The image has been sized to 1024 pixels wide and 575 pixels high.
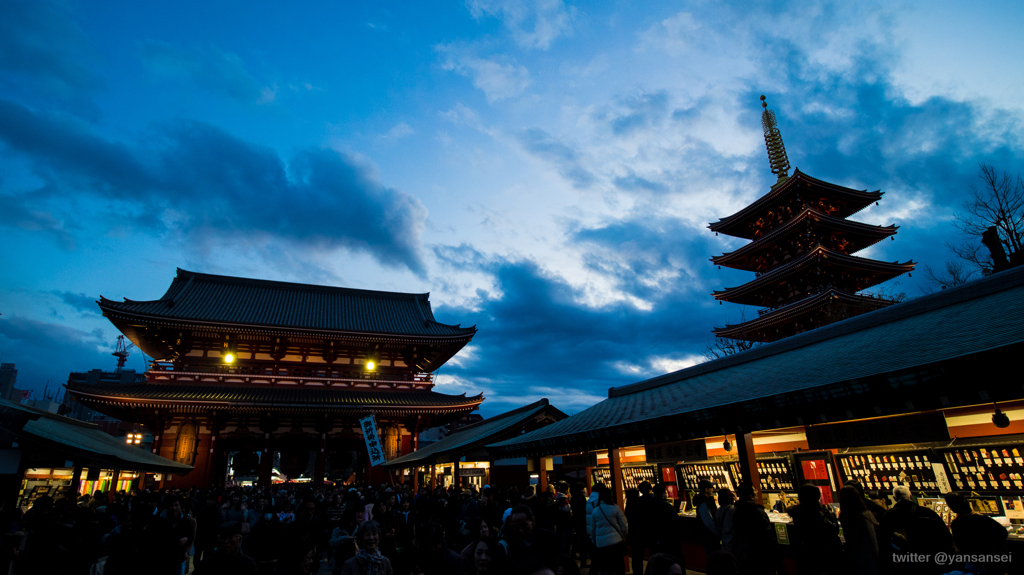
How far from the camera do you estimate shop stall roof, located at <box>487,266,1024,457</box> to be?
17.1 feet

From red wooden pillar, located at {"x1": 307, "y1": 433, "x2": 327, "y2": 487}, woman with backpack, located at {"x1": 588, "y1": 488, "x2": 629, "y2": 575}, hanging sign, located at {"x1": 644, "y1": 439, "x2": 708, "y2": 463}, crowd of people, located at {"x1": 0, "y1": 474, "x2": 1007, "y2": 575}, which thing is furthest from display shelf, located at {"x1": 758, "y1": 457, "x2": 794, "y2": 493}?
red wooden pillar, located at {"x1": 307, "y1": 433, "x2": 327, "y2": 487}

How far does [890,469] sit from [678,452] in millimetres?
3550

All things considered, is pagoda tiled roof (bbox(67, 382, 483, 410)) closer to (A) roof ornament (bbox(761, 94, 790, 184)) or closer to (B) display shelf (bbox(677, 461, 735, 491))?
(B) display shelf (bbox(677, 461, 735, 491))

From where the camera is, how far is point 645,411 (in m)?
9.91

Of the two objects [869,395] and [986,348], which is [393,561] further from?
[986,348]

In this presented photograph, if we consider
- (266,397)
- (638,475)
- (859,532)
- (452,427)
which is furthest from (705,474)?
(452,427)

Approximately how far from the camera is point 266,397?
2355cm

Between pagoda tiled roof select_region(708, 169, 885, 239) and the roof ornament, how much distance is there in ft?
10.0

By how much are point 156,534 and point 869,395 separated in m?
8.20

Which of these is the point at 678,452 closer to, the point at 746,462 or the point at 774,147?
the point at 746,462

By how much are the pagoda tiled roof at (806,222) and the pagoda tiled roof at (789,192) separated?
5.40 ft

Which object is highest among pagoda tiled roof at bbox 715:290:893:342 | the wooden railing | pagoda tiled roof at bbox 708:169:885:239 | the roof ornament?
the roof ornament

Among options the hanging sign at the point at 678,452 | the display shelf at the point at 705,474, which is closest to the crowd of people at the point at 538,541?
the hanging sign at the point at 678,452

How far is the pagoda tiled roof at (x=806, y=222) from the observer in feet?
85.7
